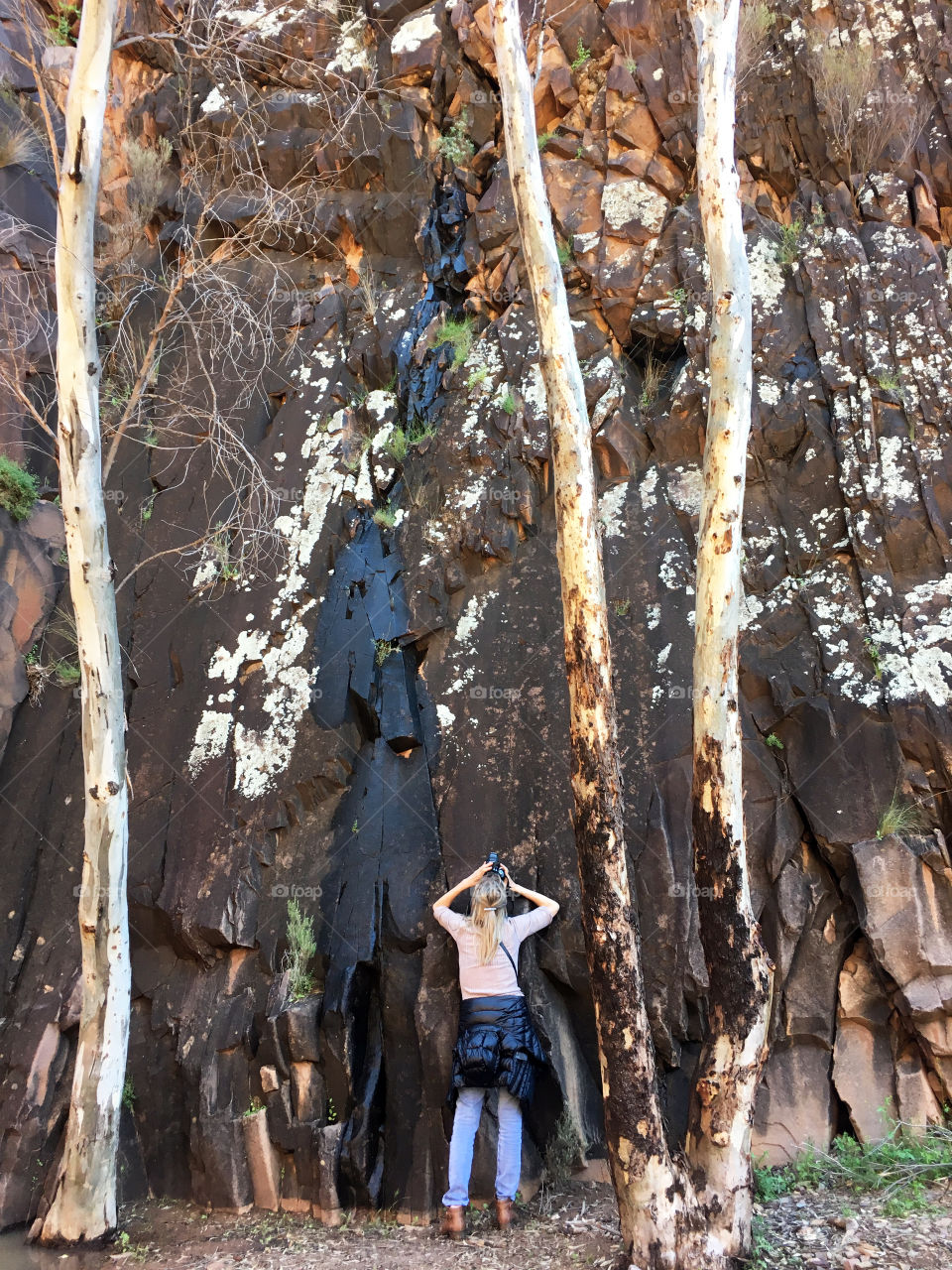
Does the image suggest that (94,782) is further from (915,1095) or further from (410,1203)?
(915,1095)

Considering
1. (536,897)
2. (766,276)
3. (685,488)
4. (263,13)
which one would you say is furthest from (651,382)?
(263,13)

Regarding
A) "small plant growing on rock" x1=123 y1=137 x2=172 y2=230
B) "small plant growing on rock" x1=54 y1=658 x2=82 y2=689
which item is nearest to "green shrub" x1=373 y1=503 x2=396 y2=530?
"small plant growing on rock" x1=54 y1=658 x2=82 y2=689

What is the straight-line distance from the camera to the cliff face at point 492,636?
6.14 meters

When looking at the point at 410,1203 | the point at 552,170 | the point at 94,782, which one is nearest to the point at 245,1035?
the point at 410,1203

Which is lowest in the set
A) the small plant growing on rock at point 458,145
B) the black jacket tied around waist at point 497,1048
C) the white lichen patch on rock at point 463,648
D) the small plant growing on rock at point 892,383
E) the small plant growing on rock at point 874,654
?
the black jacket tied around waist at point 497,1048

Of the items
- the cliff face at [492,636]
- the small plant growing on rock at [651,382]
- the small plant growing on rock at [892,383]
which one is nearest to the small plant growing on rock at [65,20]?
the cliff face at [492,636]

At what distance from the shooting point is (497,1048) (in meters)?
5.49

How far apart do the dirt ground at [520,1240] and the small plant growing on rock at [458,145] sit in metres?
9.10

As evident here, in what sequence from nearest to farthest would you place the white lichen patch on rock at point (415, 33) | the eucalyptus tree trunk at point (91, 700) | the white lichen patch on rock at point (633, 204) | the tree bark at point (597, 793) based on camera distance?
1. the tree bark at point (597, 793)
2. the eucalyptus tree trunk at point (91, 700)
3. the white lichen patch on rock at point (633, 204)
4. the white lichen patch on rock at point (415, 33)

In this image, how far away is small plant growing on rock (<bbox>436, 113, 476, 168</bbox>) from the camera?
31.1ft

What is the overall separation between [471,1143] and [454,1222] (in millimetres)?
428

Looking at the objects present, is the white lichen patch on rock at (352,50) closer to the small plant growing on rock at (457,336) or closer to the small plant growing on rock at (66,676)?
the small plant growing on rock at (457,336)

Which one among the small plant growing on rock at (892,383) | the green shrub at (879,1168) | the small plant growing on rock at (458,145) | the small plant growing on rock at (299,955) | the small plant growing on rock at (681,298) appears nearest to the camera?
the green shrub at (879,1168)

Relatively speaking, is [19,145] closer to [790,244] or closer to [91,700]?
[91,700]
